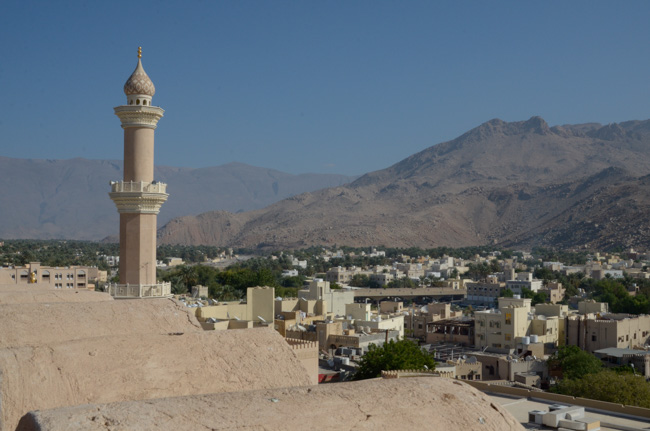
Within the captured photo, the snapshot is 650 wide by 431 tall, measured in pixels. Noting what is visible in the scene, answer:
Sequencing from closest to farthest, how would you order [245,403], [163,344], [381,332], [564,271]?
[245,403] < [163,344] < [381,332] < [564,271]

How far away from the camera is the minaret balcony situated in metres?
13.0

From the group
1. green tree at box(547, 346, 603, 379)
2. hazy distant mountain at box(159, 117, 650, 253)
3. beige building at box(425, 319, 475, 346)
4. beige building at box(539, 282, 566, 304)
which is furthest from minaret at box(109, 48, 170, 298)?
hazy distant mountain at box(159, 117, 650, 253)

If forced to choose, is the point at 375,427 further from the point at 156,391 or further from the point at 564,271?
the point at 564,271

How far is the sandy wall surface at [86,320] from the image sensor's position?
6613 millimetres

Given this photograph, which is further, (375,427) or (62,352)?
(62,352)

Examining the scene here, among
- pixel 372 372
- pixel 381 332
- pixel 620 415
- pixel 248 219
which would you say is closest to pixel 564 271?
pixel 381 332

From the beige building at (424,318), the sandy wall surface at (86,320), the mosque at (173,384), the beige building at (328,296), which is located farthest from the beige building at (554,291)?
the mosque at (173,384)

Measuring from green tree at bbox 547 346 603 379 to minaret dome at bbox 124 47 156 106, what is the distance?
14.9m

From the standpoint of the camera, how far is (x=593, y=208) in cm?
12119

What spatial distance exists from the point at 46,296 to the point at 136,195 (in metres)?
4.18

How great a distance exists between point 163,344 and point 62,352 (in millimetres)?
766

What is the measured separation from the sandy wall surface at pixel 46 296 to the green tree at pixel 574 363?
16601 millimetres

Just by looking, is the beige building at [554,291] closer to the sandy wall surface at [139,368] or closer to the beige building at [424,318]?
the beige building at [424,318]

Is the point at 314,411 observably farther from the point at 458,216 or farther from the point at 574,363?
the point at 458,216
